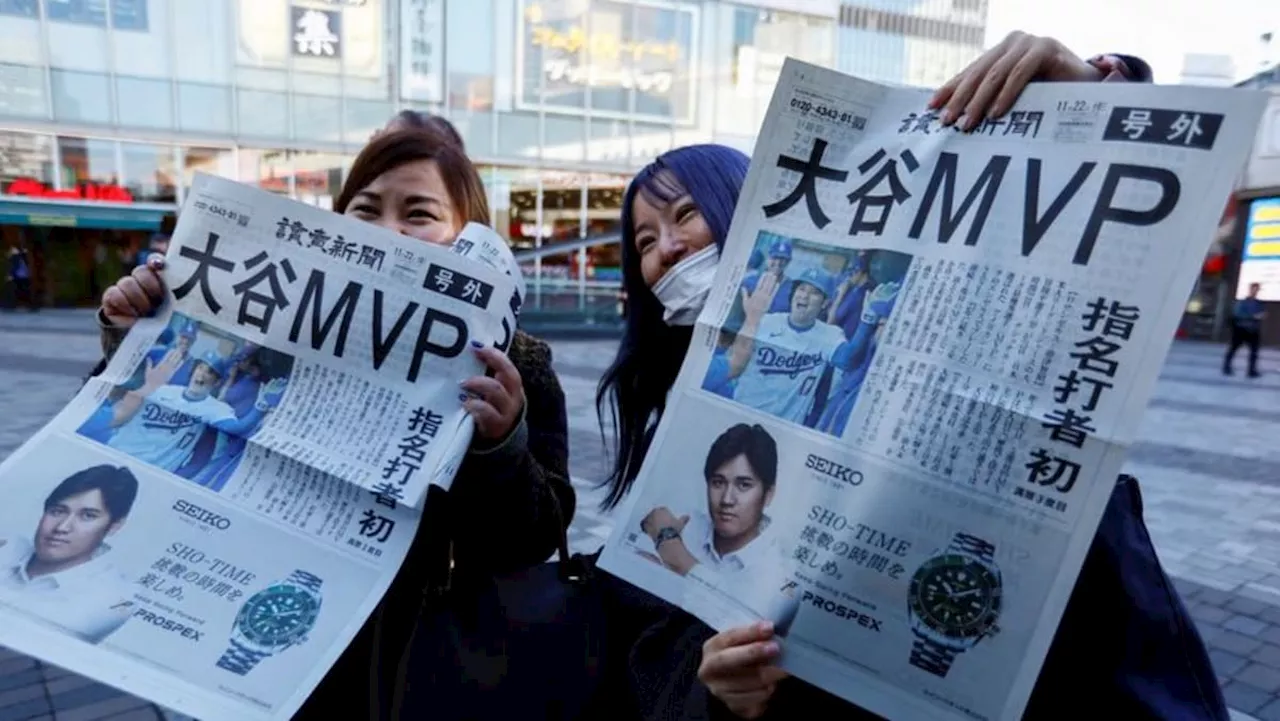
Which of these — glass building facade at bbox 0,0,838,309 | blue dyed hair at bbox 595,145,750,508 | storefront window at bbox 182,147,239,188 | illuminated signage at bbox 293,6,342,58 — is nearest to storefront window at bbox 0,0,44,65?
Answer: glass building facade at bbox 0,0,838,309

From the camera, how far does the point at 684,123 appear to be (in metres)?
19.3

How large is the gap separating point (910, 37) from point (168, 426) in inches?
1748

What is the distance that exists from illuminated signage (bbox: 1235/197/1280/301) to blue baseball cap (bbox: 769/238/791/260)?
16429 mm

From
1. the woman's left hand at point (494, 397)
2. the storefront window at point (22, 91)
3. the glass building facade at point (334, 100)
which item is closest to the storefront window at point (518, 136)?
the glass building facade at point (334, 100)

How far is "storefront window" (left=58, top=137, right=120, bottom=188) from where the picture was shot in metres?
15.0

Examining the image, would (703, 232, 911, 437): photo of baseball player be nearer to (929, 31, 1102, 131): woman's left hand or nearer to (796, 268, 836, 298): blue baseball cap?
(796, 268, 836, 298): blue baseball cap

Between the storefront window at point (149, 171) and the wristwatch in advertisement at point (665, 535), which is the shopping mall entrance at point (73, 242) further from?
the wristwatch in advertisement at point (665, 535)

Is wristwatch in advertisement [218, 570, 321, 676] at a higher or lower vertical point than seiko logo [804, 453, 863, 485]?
lower

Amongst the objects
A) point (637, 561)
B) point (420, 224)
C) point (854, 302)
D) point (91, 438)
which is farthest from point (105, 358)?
point (854, 302)

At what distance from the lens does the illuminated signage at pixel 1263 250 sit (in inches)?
550

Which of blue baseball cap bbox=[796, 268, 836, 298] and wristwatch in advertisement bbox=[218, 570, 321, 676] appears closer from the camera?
blue baseball cap bbox=[796, 268, 836, 298]

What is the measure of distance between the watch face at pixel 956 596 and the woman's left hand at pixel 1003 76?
45cm

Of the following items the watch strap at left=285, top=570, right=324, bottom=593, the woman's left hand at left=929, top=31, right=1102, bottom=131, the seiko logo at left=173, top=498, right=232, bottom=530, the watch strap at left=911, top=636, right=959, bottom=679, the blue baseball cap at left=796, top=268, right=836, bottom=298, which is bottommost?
the watch strap at left=285, top=570, right=324, bottom=593

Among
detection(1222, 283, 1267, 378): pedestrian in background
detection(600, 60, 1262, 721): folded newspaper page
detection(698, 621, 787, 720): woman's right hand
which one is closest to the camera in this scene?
detection(600, 60, 1262, 721): folded newspaper page
